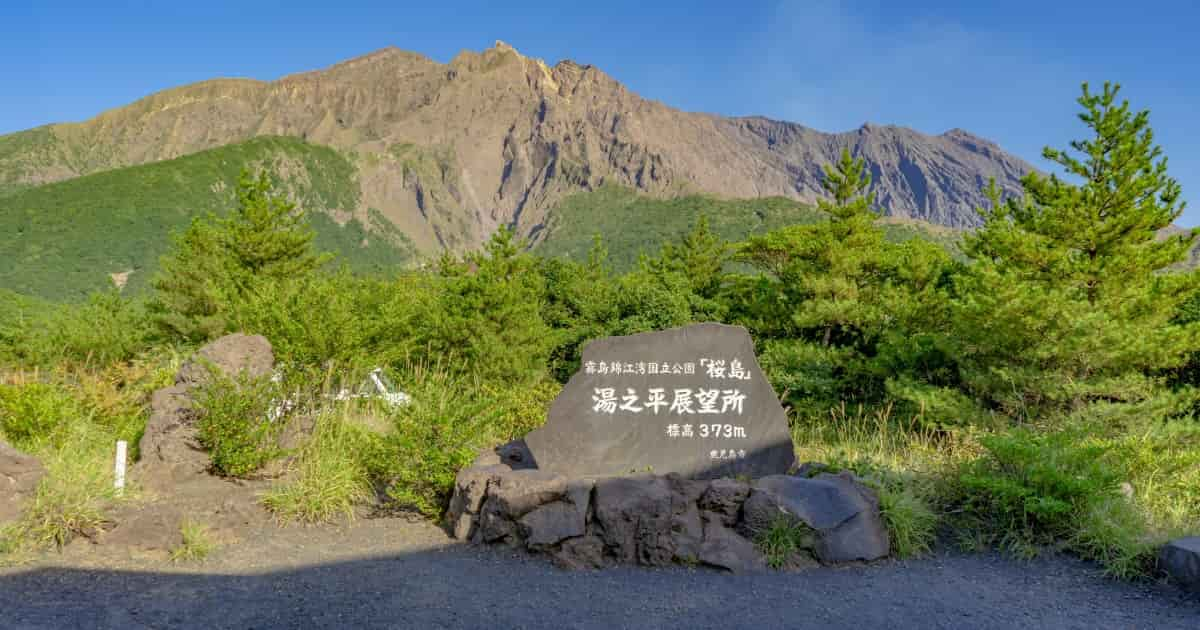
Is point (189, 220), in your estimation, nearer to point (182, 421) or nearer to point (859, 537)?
point (182, 421)

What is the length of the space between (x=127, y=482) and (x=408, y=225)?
151 metres

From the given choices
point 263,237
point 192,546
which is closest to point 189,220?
point 263,237

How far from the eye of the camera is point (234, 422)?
582 centimetres

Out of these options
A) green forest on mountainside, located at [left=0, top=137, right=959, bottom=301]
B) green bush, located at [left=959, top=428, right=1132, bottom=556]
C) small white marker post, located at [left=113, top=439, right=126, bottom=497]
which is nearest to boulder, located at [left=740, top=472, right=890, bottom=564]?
green bush, located at [left=959, top=428, right=1132, bottom=556]

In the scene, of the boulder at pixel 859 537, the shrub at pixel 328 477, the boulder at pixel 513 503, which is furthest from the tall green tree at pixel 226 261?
the boulder at pixel 859 537

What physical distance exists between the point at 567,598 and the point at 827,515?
6.41ft

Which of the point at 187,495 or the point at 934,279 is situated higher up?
the point at 934,279

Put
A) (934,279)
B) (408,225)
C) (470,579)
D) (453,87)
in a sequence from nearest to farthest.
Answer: (470,579), (934,279), (408,225), (453,87)

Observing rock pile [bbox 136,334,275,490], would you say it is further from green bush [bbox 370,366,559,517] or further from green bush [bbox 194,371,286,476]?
green bush [bbox 370,366,559,517]

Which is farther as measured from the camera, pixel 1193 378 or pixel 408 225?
pixel 408 225

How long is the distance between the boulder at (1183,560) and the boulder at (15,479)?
7346 mm

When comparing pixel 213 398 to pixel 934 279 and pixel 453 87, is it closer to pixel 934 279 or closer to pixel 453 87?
pixel 934 279

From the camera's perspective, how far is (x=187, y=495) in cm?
554

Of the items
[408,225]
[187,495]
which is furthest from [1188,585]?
[408,225]
